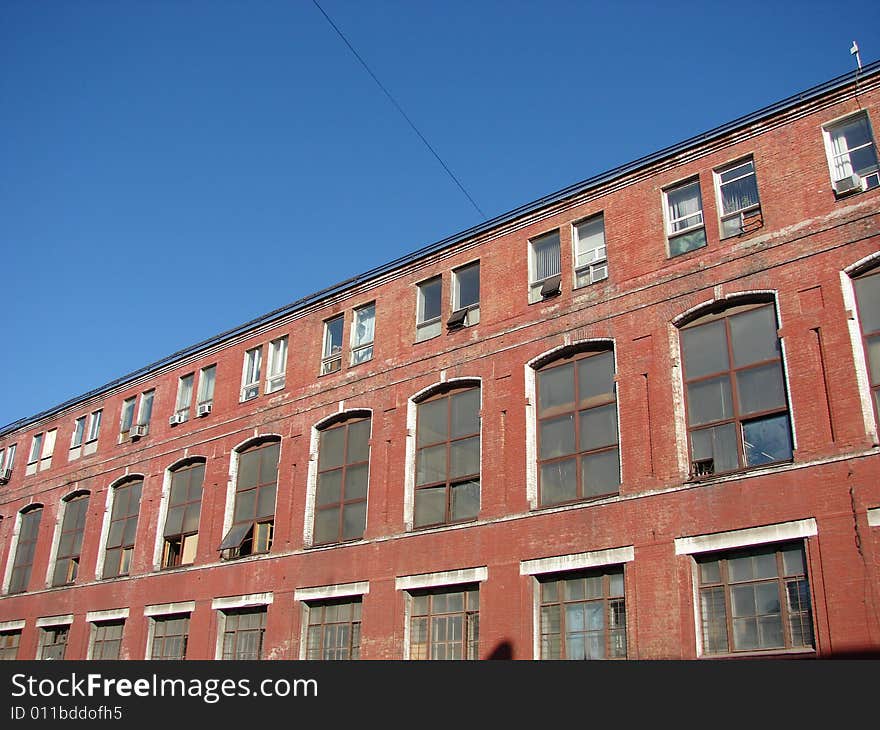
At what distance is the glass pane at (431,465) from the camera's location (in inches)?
918

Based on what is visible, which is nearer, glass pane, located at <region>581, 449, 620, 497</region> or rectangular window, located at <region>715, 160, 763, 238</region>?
rectangular window, located at <region>715, 160, 763, 238</region>

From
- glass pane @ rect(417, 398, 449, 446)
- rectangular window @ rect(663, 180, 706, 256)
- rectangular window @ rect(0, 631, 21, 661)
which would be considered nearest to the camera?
rectangular window @ rect(663, 180, 706, 256)

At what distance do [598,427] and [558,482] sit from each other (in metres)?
1.54

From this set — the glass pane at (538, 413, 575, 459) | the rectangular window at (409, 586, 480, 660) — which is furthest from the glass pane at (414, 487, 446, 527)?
the glass pane at (538, 413, 575, 459)

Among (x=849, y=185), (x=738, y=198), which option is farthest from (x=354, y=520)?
(x=849, y=185)

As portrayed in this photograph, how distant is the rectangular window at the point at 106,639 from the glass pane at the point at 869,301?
76.7 ft

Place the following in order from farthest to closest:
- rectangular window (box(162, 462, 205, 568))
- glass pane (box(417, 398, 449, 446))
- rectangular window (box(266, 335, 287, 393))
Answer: rectangular window (box(162, 462, 205, 568)) < rectangular window (box(266, 335, 287, 393)) < glass pane (box(417, 398, 449, 446))

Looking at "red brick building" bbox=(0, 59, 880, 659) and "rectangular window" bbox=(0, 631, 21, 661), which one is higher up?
"red brick building" bbox=(0, 59, 880, 659)

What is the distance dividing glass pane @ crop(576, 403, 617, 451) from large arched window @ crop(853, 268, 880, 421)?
5377mm

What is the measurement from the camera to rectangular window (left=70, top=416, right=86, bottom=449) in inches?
1401

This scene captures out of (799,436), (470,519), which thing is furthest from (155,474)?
(799,436)

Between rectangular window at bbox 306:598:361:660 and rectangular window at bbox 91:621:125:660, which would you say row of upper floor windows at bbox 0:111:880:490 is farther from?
rectangular window at bbox 306:598:361:660
